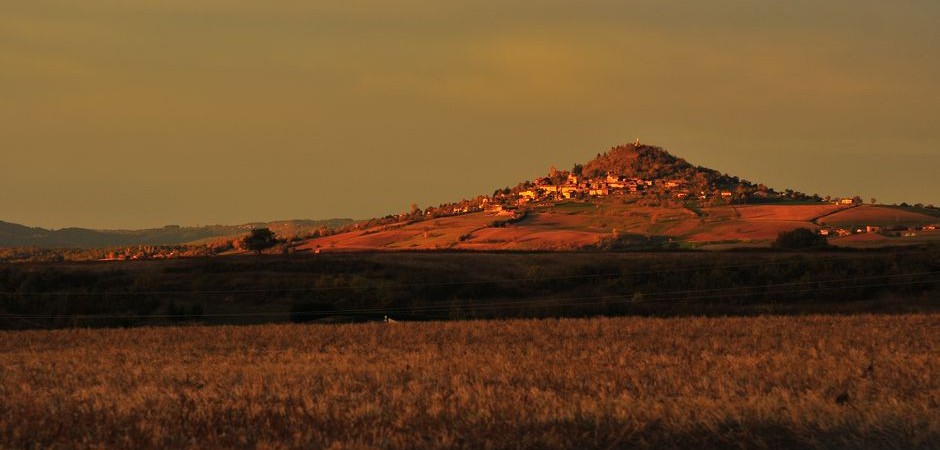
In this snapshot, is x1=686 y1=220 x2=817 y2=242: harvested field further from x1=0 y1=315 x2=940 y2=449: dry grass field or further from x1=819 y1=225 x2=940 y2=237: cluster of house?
x1=0 y1=315 x2=940 y2=449: dry grass field

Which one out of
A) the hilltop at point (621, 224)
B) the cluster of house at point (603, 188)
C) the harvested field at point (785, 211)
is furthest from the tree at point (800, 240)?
the cluster of house at point (603, 188)

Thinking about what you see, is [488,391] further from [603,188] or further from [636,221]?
[603,188]

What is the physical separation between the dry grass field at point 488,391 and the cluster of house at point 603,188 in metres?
124

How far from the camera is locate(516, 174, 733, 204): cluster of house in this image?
161 meters

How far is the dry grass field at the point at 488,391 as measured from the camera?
42.0 ft

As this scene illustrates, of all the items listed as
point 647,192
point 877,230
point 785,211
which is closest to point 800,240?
point 877,230

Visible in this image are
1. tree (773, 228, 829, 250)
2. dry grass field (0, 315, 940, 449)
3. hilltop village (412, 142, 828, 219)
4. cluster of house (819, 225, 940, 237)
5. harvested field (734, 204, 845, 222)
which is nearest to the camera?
dry grass field (0, 315, 940, 449)

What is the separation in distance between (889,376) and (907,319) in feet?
70.4

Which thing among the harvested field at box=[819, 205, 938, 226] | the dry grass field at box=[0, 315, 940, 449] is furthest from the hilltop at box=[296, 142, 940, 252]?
the dry grass field at box=[0, 315, 940, 449]

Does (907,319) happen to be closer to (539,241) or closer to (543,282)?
(543,282)

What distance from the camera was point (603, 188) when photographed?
16938cm

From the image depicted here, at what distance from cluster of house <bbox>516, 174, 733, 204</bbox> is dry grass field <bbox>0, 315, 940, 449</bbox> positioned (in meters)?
124

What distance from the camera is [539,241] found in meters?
101

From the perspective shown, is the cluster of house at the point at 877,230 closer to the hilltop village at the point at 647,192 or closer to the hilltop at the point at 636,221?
the hilltop at the point at 636,221
